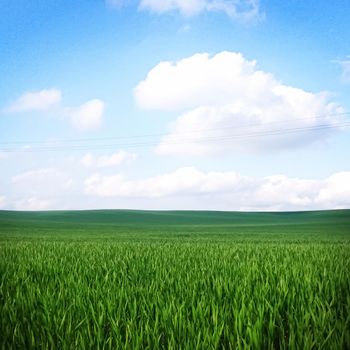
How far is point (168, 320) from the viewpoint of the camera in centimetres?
354

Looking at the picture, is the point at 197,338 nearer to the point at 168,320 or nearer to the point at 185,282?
the point at 168,320

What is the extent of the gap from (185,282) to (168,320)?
199cm

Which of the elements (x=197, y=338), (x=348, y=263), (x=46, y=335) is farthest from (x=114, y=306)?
(x=348, y=263)

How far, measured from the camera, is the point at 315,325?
348cm

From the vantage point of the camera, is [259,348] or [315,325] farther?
[315,325]

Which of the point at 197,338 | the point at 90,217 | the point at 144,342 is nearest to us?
the point at 197,338

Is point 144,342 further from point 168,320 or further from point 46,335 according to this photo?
point 46,335

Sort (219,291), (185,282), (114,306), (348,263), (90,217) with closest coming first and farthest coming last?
(114,306)
(219,291)
(185,282)
(348,263)
(90,217)

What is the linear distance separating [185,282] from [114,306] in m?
1.59

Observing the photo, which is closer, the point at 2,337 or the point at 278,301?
the point at 2,337

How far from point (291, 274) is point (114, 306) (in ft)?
10.7

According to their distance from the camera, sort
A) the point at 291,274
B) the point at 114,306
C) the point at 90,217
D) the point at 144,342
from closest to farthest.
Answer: the point at 144,342 < the point at 114,306 < the point at 291,274 < the point at 90,217

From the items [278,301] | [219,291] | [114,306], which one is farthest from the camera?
[219,291]

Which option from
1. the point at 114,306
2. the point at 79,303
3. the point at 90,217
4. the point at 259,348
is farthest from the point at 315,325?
the point at 90,217
